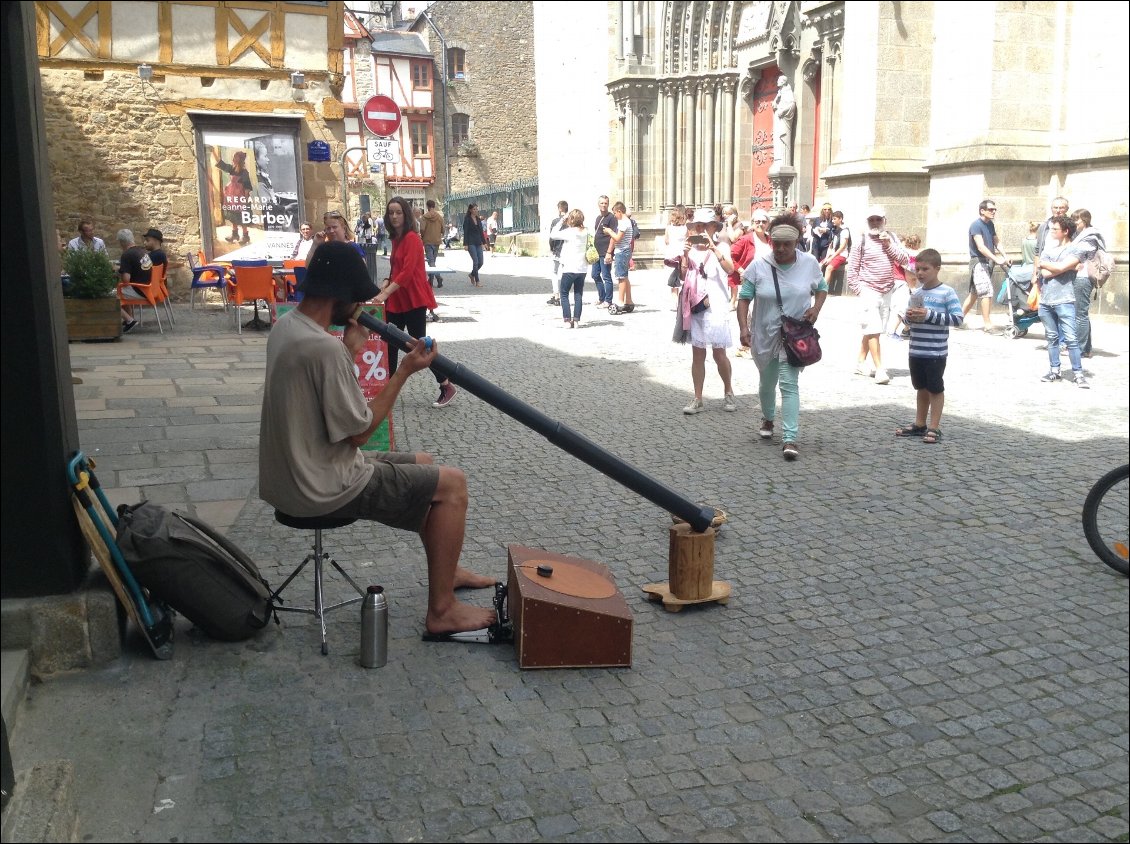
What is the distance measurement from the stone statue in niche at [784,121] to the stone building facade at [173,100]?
30.9ft

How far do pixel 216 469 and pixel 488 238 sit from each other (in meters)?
38.2

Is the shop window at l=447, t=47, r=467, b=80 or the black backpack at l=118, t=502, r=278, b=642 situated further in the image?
the shop window at l=447, t=47, r=467, b=80

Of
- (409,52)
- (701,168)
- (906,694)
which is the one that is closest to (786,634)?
(906,694)

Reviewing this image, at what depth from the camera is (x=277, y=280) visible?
15359 mm

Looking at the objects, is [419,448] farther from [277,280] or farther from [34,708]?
[277,280]

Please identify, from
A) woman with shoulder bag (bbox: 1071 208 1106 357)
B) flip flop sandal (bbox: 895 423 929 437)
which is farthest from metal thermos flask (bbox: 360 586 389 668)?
woman with shoulder bag (bbox: 1071 208 1106 357)

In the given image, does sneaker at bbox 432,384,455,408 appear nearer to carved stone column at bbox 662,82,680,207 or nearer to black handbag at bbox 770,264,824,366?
black handbag at bbox 770,264,824,366

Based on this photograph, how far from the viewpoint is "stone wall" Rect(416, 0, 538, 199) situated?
190ft

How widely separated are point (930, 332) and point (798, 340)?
1078mm

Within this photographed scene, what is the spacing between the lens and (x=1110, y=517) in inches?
200

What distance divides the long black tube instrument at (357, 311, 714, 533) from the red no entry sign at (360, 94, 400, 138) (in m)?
9.78

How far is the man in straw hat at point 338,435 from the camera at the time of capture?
12.7 feet

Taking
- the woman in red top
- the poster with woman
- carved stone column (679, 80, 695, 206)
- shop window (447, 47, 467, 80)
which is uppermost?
shop window (447, 47, 467, 80)

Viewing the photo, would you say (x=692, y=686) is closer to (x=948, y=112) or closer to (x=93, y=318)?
(x=93, y=318)
